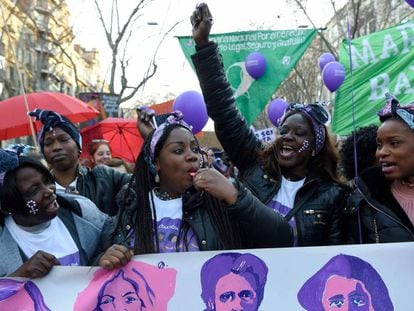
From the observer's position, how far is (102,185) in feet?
12.2

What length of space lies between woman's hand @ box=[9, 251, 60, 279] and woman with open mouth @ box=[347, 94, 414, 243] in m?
1.31

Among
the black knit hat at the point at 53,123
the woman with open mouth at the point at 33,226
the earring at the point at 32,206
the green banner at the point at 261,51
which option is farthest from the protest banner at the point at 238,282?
the green banner at the point at 261,51

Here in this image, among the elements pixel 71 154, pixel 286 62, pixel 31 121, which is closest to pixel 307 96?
pixel 286 62

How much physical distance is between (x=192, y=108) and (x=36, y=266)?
3.79 m

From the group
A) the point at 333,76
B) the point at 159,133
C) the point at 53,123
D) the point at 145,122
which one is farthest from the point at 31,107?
the point at 333,76

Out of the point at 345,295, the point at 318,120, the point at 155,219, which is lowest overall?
the point at 345,295

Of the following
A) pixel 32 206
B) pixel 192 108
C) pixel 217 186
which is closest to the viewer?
pixel 217 186

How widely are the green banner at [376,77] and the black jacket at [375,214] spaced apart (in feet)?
6.65

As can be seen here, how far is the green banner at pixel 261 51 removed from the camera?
25.9 feet

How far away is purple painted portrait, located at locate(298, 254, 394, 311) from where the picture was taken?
2.21 metres

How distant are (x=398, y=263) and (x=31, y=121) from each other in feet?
13.6

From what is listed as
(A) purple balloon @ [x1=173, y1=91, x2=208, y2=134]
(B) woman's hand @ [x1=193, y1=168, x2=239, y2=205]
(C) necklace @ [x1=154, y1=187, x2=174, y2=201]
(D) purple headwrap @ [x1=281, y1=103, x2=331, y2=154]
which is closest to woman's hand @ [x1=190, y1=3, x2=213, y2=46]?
(D) purple headwrap @ [x1=281, y1=103, x2=331, y2=154]

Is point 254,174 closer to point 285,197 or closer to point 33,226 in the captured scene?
point 285,197

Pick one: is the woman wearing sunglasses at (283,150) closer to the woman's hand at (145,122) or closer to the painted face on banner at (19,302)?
the woman's hand at (145,122)
